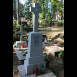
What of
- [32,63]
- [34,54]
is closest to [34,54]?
[34,54]

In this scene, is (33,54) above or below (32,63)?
above

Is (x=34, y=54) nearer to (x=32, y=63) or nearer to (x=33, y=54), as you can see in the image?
(x=33, y=54)

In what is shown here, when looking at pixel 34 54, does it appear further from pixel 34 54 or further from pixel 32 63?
pixel 32 63

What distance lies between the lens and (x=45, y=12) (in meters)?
12.3

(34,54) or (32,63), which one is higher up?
(34,54)

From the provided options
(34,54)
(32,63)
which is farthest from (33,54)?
(32,63)

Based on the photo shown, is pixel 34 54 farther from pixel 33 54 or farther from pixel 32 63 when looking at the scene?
pixel 32 63
